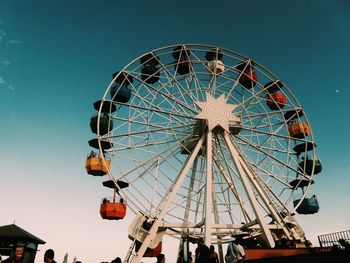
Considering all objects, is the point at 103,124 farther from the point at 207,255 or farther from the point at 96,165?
the point at 207,255

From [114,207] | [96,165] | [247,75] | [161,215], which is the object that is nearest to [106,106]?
[96,165]

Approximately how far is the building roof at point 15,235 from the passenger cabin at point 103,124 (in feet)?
20.5

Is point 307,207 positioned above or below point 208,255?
above

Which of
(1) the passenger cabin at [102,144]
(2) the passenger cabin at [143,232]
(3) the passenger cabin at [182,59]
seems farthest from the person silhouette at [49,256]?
(3) the passenger cabin at [182,59]

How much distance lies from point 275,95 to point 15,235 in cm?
1760

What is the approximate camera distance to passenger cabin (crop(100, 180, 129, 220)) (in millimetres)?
14852

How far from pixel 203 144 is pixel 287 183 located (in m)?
5.93

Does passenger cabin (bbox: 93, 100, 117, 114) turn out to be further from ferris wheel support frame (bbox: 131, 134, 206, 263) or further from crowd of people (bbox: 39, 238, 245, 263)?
crowd of people (bbox: 39, 238, 245, 263)

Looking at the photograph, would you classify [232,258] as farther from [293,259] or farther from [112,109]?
[112,109]

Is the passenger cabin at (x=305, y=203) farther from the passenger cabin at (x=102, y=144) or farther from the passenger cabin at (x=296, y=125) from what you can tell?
the passenger cabin at (x=102, y=144)

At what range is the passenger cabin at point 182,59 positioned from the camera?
19.1m

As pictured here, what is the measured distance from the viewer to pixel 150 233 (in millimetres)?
13734

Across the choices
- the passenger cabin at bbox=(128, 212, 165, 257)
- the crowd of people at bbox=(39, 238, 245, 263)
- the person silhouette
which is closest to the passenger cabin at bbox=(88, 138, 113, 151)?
the passenger cabin at bbox=(128, 212, 165, 257)

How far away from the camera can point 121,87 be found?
1744 cm
